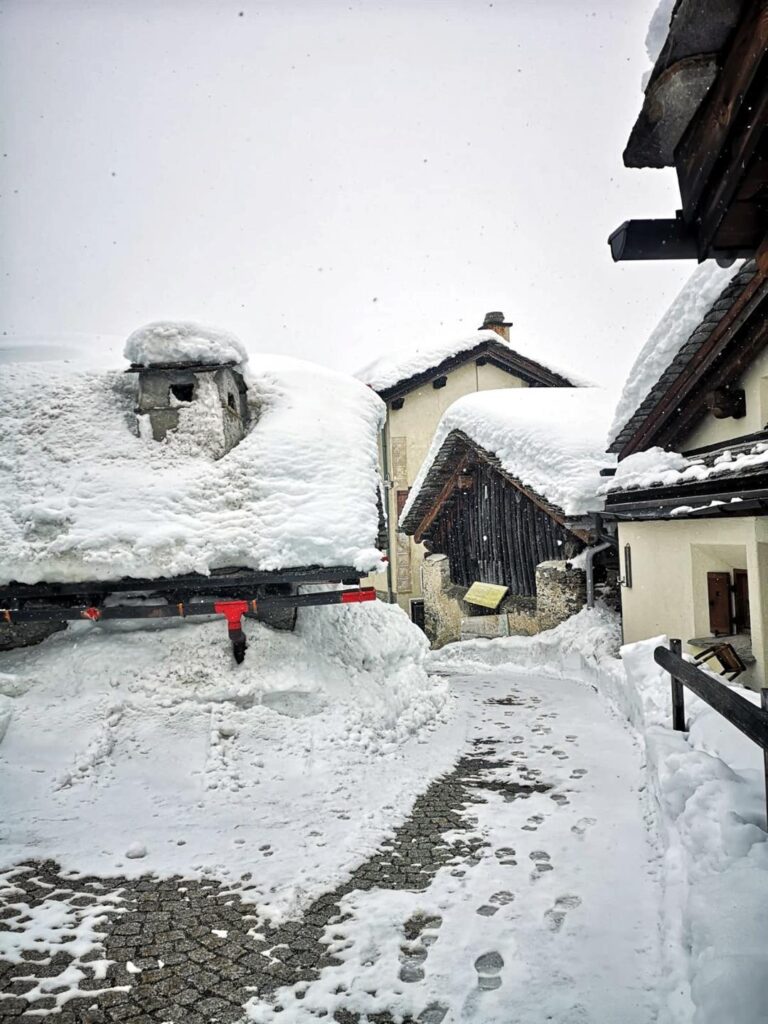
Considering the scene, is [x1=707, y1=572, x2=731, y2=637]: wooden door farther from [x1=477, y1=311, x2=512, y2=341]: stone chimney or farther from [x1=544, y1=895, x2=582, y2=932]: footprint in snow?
[x1=477, y1=311, x2=512, y2=341]: stone chimney

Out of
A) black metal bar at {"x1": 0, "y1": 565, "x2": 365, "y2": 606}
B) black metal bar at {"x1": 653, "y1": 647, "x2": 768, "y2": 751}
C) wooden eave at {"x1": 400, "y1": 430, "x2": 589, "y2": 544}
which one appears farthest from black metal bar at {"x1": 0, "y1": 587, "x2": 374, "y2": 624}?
wooden eave at {"x1": 400, "y1": 430, "x2": 589, "y2": 544}

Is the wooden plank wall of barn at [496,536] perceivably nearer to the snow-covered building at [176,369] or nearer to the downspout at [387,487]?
the downspout at [387,487]

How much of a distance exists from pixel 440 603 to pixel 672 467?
9.28 meters

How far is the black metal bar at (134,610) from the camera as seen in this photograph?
259 inches

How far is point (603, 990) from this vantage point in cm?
281

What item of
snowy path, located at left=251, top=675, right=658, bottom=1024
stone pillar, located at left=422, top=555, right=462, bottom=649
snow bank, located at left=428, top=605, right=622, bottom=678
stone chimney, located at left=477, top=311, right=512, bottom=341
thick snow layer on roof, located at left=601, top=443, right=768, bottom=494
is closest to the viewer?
snowy path, located at left=251, top=675, right=658, bottom=1024

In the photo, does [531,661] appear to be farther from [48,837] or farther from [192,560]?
[48,837]

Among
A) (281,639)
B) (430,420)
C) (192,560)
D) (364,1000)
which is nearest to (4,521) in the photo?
(192,560)

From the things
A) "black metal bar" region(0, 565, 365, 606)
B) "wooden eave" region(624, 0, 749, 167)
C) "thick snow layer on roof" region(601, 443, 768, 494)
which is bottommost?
"black metal bar" region(0, 565, 365, 606)

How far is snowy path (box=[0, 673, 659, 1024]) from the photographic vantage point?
2865mm

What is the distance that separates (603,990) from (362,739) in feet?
13.4

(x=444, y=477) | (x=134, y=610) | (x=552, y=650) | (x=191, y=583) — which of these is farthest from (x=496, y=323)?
(x=134, y=610)

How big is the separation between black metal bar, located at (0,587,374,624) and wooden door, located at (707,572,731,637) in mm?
4770

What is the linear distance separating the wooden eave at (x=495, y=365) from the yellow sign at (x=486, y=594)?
7.15m
